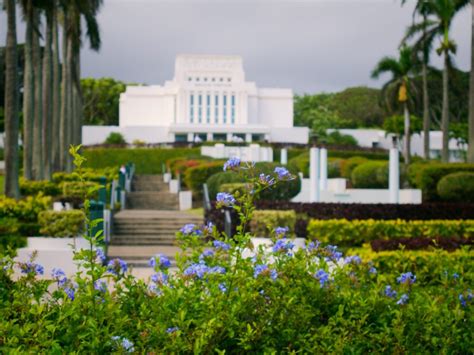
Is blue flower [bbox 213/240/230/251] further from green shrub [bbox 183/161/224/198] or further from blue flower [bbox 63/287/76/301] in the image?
green shrub [bbox 183/161/224/198]

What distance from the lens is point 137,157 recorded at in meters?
46.5

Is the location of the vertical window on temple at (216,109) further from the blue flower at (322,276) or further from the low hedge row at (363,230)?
the blue flower at (322,276)

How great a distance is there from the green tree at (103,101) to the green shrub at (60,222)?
5459 centimetres

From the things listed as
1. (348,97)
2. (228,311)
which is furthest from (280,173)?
(348,97)

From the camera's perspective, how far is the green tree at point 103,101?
6869 cm

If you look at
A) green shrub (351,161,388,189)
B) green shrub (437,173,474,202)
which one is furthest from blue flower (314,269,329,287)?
green shrub (351,161,388,189)

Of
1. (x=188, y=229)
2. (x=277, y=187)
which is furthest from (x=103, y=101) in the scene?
(x=188, y=229)

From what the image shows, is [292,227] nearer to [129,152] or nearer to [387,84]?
[387,84]

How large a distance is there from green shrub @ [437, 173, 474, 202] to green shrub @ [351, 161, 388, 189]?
6.04 meters

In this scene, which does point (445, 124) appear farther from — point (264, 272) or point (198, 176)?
point (264, 272)

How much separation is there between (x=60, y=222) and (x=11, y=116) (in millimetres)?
4999

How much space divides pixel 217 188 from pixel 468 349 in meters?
19.7

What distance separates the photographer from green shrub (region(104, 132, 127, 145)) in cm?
5630

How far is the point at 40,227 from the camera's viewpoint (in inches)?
582
